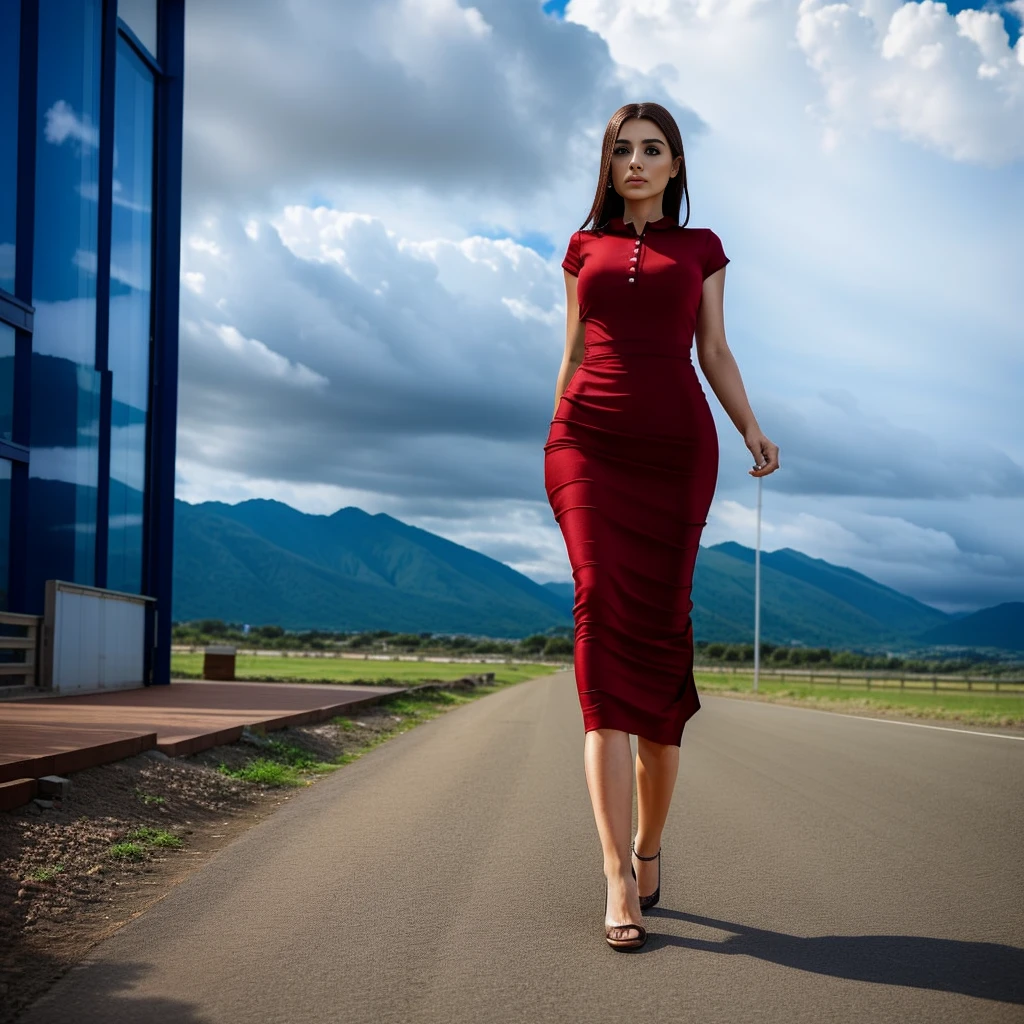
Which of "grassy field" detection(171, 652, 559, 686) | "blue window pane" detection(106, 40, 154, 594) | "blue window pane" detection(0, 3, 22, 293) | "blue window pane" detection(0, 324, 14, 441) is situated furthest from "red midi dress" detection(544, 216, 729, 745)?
"grassy field" detection(171, 652, 559, 686)

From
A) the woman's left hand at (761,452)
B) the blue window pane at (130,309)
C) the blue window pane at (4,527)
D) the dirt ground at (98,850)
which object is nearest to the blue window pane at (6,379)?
the blue window pane at (4,527)

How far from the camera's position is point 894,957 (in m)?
3.30

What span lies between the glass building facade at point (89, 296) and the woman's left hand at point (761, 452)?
13.9m

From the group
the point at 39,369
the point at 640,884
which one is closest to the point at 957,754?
the point at 640,884

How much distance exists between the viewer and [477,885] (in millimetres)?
4277

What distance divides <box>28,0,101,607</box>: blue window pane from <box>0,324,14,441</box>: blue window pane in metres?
0.54

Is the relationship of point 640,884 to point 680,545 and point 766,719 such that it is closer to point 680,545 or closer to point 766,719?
point 680,545

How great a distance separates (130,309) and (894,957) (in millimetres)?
19831

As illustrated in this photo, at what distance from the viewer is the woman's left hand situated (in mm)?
4160

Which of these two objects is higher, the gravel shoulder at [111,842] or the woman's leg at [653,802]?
the woman's leg at [653,802]

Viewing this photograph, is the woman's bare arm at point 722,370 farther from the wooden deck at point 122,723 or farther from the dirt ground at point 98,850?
the wooden deck at point 122,723

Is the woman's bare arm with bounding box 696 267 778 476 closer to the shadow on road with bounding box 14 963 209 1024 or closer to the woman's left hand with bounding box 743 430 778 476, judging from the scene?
the woman's left hand with bounding box 743 430 778 476

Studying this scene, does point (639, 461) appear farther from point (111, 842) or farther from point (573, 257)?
point (111, 842)

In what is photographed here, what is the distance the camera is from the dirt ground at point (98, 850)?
348 centimetres
